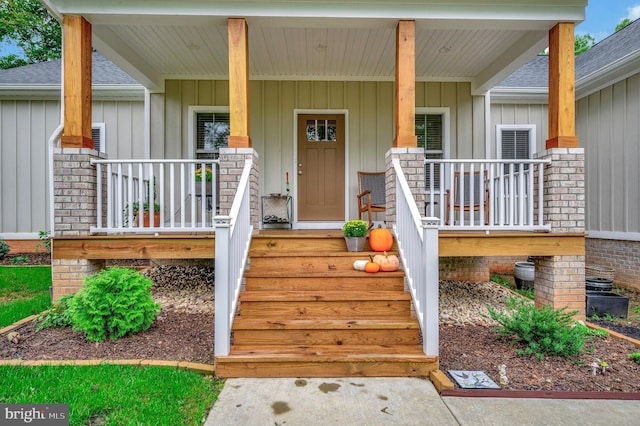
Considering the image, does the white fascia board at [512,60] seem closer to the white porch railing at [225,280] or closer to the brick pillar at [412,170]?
the brick pillar at [412,170]

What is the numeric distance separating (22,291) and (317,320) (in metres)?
4.18

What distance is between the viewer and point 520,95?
21.0 ft

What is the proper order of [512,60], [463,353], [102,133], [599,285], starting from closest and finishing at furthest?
[463,353], [599,285], [512,60], [102,133]

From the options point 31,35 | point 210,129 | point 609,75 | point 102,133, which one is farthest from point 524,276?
point 31,35

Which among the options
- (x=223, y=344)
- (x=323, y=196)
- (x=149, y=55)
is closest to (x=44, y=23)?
(x=149, y=55)

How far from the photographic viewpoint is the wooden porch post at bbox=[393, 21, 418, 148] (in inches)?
155

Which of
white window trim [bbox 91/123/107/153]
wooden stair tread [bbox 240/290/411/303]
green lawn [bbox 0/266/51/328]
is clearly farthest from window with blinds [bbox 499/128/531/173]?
green lawn [bbox 0/266/51/328]

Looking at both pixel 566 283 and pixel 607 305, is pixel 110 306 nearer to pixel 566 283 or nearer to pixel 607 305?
pixel 566 283

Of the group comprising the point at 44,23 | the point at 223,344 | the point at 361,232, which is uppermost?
the point at 44,23

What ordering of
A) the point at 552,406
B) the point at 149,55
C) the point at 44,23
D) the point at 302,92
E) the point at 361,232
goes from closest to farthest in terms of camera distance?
the point at 552,406 < the point at 361,232 < the point at 149,55 < the point at 302,92 < the point at 44,23

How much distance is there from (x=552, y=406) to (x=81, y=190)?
431 centimetres

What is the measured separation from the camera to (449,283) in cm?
539

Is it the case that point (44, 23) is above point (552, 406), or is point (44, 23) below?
above

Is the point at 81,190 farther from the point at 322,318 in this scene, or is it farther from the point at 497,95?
the point at 497,95
